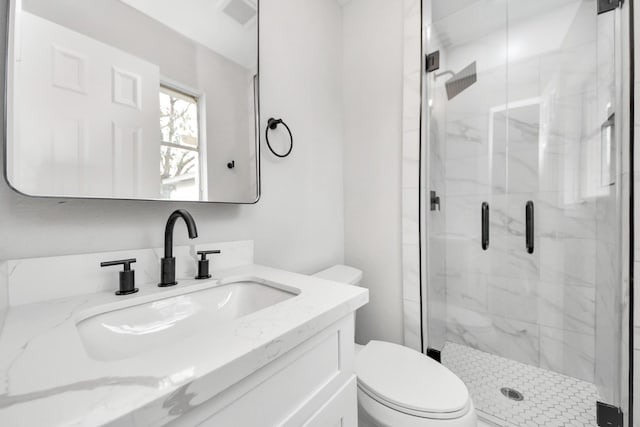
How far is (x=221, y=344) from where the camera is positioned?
1.38 feet

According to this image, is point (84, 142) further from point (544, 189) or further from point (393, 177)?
point (544, 189)

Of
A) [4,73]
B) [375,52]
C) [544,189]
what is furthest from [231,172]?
[544,189]

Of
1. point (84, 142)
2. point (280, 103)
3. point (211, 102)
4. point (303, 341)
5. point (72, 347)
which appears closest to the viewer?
point (72, 347)

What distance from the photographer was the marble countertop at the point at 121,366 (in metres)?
0.27

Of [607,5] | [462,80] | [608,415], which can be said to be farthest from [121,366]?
[462,80]

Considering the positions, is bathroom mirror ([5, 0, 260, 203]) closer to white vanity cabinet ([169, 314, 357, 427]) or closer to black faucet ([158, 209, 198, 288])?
black faucet ([158, 209, 198, 288])

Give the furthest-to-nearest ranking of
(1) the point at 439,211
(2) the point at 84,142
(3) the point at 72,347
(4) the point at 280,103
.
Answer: (1) the point at 439,211
(4) the point at 280,103
(2) the point at 84,142
(3) the point at 72,347

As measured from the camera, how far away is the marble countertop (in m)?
0.27

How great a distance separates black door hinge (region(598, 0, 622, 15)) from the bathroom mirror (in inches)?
56.3

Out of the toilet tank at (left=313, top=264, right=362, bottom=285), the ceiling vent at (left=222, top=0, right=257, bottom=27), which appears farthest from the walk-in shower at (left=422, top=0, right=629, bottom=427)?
the ceiling vent at (left=222, top=0, right=257, bottom=27)

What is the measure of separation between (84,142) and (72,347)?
0.54m

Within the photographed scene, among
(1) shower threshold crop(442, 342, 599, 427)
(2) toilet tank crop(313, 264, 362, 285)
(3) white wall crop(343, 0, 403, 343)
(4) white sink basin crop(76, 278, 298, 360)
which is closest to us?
(4) white sink basin crop(76, 278, 298, 360)

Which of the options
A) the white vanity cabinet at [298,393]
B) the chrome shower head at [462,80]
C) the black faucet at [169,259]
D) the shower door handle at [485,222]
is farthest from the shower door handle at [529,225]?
the black faucet at [169,259]

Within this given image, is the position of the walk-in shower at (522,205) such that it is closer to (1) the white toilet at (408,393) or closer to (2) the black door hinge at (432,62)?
(2) the black door hinge at (432,62)
